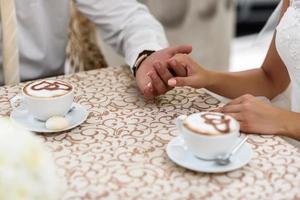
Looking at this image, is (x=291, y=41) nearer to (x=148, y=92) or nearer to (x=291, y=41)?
(x=291, y=41)

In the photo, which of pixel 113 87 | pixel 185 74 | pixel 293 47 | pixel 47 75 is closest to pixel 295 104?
pixel 293 47

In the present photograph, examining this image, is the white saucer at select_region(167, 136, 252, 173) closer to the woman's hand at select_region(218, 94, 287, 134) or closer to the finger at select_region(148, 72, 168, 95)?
the woman's hand at select_region(218, 94, 287, 134)

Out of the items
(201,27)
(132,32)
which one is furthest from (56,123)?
(201,27)

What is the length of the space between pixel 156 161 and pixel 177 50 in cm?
49

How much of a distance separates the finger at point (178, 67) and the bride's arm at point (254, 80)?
4cm

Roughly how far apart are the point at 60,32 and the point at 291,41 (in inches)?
32.5

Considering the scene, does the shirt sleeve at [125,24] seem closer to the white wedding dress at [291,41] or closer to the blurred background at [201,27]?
the white wedding dress at [291,41]

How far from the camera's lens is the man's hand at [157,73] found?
1.37 m

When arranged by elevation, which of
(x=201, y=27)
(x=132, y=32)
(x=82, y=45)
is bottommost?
(x=201, y=27)

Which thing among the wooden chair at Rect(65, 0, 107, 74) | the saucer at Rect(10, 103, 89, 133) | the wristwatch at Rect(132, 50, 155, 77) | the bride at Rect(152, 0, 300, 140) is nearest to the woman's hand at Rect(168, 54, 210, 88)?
the bride at Rect(152, 0, 300, 140)

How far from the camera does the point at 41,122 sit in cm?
120

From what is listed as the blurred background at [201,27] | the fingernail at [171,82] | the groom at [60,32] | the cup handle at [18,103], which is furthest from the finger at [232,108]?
Result: the blurred background at [201,27]

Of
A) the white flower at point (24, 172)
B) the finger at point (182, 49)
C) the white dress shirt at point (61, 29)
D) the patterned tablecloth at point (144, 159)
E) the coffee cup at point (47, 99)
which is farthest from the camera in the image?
the white dress shirt at point (61, 29)

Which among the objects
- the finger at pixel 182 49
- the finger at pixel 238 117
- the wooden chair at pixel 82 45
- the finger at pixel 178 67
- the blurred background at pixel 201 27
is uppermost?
the finger at pixel 182 49
